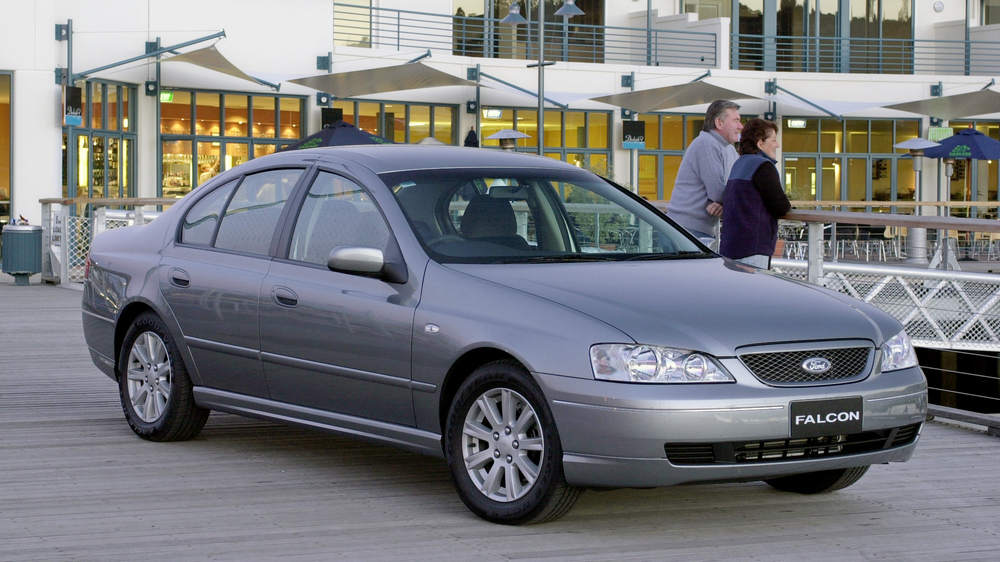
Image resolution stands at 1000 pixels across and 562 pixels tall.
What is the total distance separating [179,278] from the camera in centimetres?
645

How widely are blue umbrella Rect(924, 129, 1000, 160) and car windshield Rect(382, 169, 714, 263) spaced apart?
75.7 feet

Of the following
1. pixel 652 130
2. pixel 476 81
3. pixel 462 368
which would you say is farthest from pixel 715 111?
pixel 652 130

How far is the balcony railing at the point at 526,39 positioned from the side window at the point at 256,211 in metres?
24.7

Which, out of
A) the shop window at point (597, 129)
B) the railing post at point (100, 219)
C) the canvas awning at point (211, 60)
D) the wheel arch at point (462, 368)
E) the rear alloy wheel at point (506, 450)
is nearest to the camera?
the rear alloy wheel at point (506, 450)

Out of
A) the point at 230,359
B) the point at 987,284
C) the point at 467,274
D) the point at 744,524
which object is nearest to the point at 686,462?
the point at 744,524

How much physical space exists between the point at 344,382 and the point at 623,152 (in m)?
29.0

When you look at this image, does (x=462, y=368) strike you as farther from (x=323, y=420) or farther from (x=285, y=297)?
(x=285, y=297)

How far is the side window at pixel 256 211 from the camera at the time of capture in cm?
613

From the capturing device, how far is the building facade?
934 inches

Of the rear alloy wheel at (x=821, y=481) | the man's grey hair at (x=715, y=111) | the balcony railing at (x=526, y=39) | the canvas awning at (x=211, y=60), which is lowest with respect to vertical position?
the rear alloy wheel at (x=821, y=481)

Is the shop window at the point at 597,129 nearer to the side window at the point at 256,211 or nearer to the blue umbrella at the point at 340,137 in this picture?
the blue umbrella at the point at 340,137

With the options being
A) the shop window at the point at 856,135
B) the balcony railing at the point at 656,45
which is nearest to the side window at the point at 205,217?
the balcony railing at the point at 656,45

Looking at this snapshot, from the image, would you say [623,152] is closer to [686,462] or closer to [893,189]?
[893,189]

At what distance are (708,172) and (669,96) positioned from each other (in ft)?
70.9
